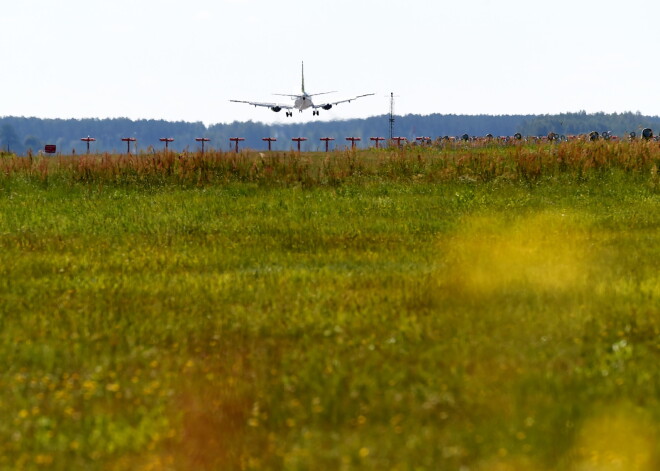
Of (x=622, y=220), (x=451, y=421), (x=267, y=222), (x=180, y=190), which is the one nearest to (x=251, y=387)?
(x=451, y=421)

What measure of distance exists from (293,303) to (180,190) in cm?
1608

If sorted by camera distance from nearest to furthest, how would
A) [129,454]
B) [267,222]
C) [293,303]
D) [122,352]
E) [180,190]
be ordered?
[129,454] < [122,352] < [293,303] < [267,222] < [180,190]

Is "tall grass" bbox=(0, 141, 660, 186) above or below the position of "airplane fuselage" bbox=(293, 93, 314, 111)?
below

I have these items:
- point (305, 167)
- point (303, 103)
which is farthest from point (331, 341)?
point (303, 103)

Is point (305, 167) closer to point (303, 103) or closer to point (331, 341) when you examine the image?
point (331, 341)

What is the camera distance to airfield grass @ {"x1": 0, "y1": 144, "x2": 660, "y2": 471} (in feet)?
24.1

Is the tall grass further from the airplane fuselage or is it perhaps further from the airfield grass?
the airplane fuselage

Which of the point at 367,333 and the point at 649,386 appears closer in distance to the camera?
the point at 649,386

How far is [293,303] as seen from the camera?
12055 mm

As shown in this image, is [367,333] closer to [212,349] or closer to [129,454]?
[212,349]

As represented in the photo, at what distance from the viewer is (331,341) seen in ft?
33.8

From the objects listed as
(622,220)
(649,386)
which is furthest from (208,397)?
(622,220)

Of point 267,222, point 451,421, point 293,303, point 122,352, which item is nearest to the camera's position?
point 451,421

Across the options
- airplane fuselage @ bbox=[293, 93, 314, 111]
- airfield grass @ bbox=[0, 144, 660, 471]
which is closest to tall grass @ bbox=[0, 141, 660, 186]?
airfield grass @ bbox=[0, 144, 660, 471]
